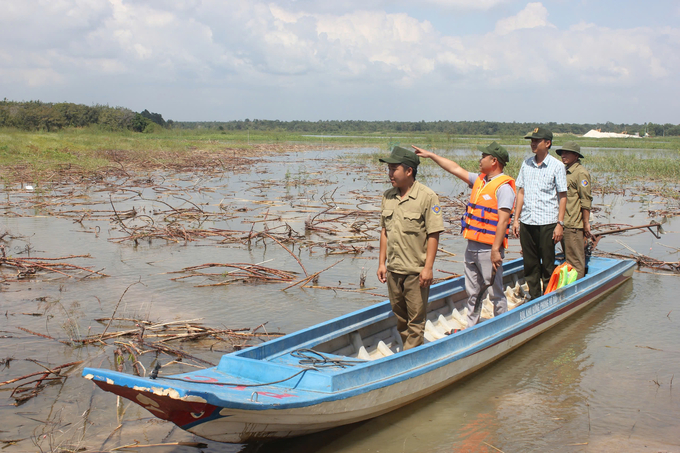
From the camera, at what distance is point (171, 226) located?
1162 cm

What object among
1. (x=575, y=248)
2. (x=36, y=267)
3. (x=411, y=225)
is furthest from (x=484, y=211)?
(x=36, y=267)

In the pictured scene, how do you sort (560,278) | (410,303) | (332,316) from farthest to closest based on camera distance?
(332,316), (560,278), (410,303)

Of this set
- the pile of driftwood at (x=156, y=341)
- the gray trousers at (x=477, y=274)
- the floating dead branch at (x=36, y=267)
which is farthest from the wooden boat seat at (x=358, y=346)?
the floating dead branch at (x=36, y=267)

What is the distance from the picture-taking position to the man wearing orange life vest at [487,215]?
4836 millimetres

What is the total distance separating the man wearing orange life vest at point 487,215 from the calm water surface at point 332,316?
1072 millimetres

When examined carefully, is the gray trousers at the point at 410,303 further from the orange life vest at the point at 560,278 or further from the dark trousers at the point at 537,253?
the orange life vest at the point at 560,278

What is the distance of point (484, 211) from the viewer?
16.3 ft

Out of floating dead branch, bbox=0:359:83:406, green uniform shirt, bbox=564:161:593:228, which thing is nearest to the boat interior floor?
green uniform shirt, bbox=564:161:593:228

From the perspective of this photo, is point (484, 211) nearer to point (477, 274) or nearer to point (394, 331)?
point (477, 274)

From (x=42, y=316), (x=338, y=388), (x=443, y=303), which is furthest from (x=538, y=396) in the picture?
(x=42, y=316)

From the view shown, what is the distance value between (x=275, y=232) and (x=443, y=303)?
579cm

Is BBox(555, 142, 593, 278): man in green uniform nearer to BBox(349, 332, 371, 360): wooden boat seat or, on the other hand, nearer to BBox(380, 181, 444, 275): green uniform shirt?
BBox(380, 181, 444, 275): green uniform shirt

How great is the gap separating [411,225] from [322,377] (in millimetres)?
1350

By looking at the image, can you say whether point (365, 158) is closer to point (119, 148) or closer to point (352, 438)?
point (119, 148)
